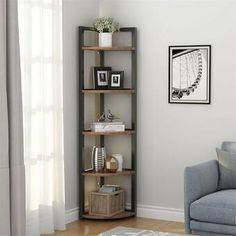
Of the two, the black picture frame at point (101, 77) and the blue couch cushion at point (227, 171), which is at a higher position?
the black picture frame at point (101, 77)

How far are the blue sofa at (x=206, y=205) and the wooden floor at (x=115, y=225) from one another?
2.02 ft

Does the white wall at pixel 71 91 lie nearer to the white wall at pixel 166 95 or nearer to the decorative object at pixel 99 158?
the decorative object at pixel 99 158

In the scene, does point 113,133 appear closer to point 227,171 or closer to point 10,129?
point 227,171

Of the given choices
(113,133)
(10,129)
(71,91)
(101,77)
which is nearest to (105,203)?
(113,133)

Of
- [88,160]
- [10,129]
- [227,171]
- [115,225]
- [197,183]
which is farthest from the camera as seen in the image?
[88,160]

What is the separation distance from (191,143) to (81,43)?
1450mm

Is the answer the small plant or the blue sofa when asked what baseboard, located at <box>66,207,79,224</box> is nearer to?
the blue sofa

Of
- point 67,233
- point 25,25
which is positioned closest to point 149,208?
point 67,233

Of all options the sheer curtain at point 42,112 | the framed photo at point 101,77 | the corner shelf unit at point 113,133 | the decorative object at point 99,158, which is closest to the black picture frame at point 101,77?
the framed photo at point 101,77

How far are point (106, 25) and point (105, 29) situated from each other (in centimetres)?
5

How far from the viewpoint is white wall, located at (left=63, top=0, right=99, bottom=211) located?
5.85m

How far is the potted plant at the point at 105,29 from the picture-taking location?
6008 millimetres

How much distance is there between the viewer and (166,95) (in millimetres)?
6004

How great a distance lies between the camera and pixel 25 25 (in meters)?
5.21
